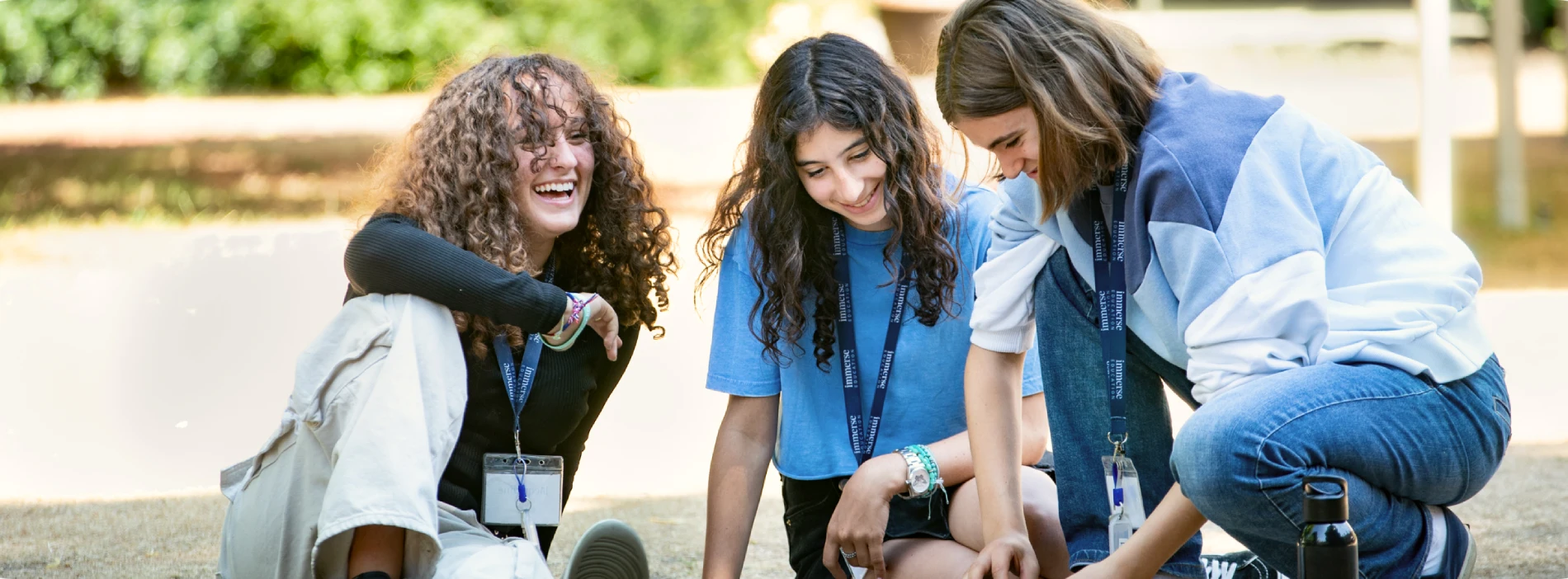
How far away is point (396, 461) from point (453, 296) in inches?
13.7

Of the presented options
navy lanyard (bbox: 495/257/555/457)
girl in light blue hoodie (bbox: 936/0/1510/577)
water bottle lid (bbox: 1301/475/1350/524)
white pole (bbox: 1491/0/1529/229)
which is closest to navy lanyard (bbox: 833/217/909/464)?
girl in light blue hoodie (bbox: 936/0/1510/577)

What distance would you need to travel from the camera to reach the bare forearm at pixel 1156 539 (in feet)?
7.93

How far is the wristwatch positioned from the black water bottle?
0.90m

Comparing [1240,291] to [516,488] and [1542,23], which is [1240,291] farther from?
[1542,23]

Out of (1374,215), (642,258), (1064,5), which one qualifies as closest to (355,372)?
(642,258)

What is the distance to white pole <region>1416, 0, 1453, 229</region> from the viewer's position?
9391mm

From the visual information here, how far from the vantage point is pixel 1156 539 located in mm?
2418

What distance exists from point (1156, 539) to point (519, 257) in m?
1.33

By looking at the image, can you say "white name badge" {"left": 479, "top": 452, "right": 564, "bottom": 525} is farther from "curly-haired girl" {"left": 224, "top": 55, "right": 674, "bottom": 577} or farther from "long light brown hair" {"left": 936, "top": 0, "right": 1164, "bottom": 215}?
"long light brown hair" {"left": 936, "top": 0, "right": 1164, "bottom": 215}

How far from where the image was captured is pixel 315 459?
258 cm

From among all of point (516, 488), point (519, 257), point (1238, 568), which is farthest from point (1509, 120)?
point (516, 488)

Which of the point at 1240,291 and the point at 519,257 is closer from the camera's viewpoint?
the point at 1240,291

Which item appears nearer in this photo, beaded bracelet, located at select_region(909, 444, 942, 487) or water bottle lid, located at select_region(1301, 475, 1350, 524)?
water bottle lid, located at select_region(1301, 475, 1350, 524)

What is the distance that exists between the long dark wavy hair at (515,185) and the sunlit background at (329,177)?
9.6 inches
